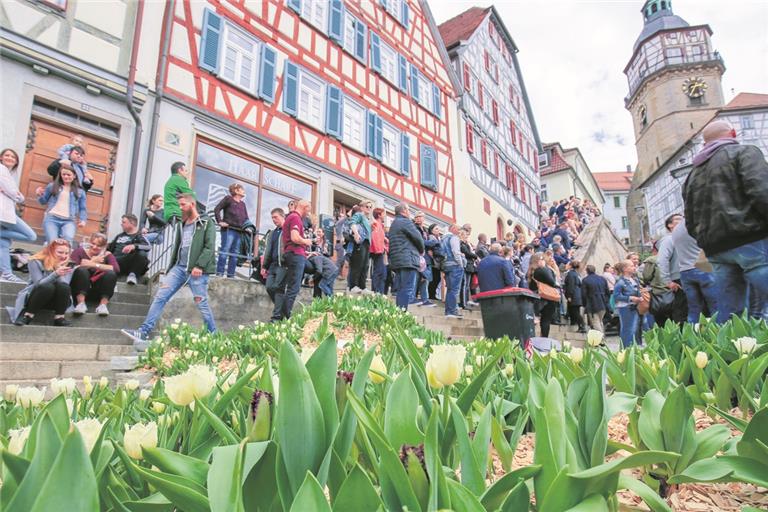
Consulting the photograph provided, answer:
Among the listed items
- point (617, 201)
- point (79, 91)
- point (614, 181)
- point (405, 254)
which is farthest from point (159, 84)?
point (614, 181)

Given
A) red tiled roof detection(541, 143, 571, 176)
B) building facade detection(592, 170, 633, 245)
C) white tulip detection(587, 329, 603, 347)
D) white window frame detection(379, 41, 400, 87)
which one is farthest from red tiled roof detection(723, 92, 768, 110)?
white tulip detection(587, 329, 603, 347)

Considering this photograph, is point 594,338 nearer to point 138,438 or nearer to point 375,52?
point 138,438

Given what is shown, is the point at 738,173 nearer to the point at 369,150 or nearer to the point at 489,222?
the point at 369,150

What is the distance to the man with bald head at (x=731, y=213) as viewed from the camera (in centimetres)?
337

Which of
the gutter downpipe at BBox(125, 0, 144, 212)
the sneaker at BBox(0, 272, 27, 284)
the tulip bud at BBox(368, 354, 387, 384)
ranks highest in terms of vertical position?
the gutter downpipe at BBox(125, 0, 144, 212)

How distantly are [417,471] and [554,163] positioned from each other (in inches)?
1876

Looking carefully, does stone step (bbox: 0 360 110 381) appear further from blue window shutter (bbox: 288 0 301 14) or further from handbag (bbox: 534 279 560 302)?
blue window shutter (bbox: 288 0 301 14)

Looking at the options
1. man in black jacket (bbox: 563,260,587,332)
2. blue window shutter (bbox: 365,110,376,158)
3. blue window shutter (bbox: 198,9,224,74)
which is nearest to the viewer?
man in black jacket (bbox: 563,260,587,332)

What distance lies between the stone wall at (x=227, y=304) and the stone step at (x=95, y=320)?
40 cm

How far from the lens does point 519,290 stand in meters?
5.98

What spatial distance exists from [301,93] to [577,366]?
39.9 feet

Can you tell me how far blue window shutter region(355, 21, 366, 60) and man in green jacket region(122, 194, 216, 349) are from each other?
35.0 feet

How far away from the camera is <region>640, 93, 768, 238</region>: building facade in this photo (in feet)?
126

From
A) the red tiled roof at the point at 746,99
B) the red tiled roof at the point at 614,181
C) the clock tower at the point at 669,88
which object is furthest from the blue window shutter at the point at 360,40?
the red tiled roof at the point at 614,181
